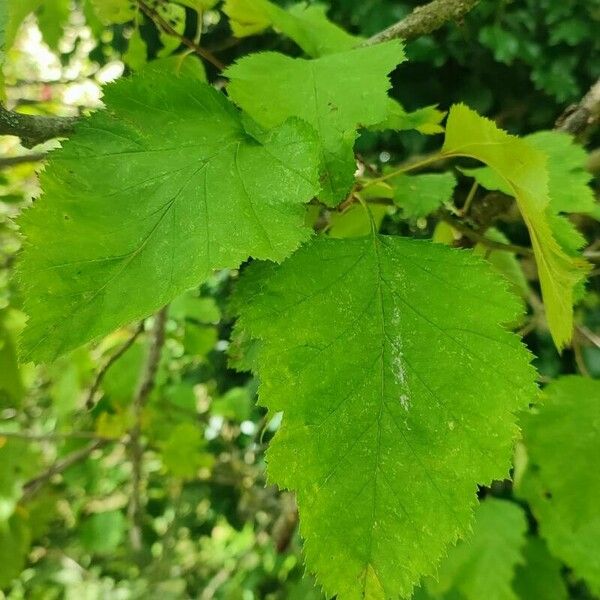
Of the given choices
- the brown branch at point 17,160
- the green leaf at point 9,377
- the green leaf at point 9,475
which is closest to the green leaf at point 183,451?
the green leaf at point 9,475

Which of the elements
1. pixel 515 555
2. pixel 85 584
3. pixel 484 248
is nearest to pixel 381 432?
pixel 484 248

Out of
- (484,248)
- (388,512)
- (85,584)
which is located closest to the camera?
(388,512)

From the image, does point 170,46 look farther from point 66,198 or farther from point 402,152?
point 402,152

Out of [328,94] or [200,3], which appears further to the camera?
[200,3]

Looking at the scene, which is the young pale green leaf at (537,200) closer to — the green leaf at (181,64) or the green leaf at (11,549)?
the green leaf at (181,64)

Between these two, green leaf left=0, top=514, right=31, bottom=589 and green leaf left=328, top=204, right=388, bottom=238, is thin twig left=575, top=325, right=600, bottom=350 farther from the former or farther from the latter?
green leaf left=0, top=514, right=31, bottom=589

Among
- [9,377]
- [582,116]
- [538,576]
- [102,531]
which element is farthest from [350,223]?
[102,531]

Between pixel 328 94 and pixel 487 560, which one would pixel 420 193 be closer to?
pixel 328 94
